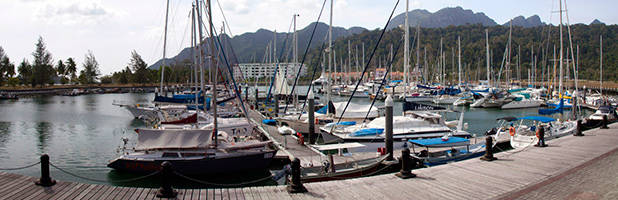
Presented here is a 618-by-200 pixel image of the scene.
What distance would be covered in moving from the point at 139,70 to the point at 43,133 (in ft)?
367

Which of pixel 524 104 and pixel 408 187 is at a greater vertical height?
pixel 524 104

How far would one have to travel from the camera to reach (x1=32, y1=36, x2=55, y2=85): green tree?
111062 mm

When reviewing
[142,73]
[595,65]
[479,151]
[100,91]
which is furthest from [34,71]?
[595,65]

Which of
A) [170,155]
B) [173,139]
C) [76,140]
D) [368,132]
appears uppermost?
[173,139]

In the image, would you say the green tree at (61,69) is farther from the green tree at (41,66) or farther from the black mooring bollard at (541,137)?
the black mooring bollard at (541,137)

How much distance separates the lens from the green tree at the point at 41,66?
11106cm

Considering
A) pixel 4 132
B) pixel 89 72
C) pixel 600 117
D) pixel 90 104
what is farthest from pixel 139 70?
pixel 600 117

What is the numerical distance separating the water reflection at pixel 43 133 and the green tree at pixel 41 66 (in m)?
87.1

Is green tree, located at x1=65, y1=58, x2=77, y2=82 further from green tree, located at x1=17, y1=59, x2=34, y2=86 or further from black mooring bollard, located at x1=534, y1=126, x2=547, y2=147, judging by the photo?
black mooring bollard, located at x1=534, y1=126, x2=547, y2=147

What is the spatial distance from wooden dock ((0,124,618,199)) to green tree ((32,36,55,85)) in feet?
397

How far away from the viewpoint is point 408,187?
1073 centimetres

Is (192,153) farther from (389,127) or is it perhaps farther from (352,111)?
(352,111)

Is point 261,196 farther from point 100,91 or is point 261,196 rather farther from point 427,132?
point 100,91

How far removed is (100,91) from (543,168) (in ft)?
398
